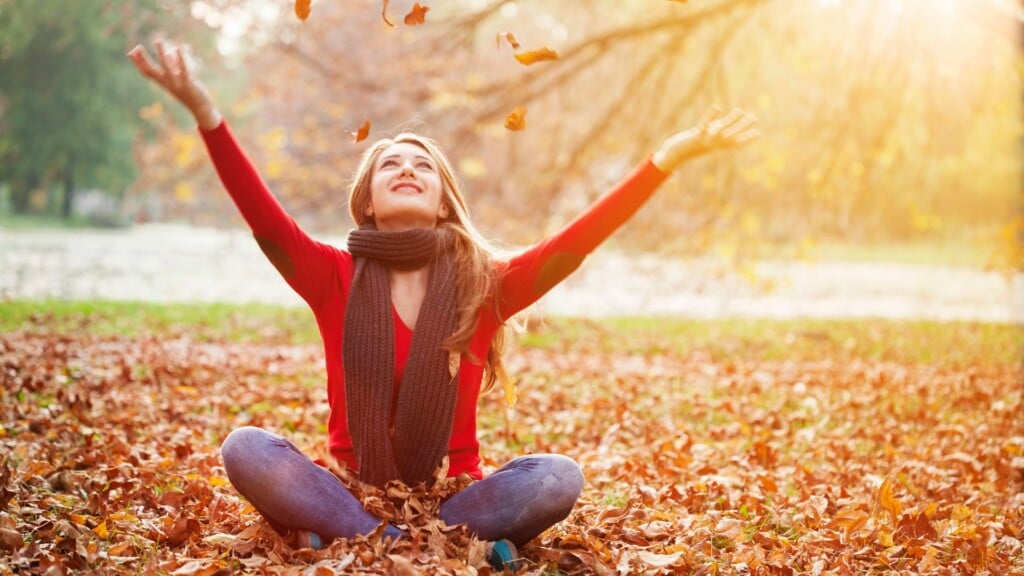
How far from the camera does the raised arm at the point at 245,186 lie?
269cm

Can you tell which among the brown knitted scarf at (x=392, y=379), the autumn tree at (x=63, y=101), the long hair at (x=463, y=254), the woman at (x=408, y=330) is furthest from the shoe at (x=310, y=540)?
the autumn tree at (x=63, y=101)

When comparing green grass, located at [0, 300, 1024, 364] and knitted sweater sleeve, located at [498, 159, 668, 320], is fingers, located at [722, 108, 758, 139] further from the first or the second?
green grass, located at [0, 300, 1024, 364]

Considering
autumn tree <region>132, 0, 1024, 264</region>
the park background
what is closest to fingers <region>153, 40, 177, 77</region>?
the park background

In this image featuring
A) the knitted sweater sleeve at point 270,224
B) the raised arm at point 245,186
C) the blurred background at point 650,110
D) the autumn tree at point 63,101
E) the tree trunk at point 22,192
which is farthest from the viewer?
the tree trunk at point 22,192

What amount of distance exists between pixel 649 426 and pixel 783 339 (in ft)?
19.8

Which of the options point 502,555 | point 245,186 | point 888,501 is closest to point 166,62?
point 245,186

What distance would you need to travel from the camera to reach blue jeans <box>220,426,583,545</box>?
9.56 feet

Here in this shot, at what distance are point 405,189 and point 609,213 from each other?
2.29 ft

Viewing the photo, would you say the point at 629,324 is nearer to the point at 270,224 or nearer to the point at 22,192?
the point at 270,224

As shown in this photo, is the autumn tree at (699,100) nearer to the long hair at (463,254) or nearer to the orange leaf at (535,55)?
the orange leaf at (535,55)

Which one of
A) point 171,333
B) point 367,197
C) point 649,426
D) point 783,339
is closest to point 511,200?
point 783,339

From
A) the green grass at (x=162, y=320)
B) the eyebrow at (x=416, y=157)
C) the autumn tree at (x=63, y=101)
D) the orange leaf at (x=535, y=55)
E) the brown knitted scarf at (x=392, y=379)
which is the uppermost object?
the autumn tree at (x=63, y=101)

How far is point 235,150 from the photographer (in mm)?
2875

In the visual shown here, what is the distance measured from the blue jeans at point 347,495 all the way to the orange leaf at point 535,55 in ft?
4.33
